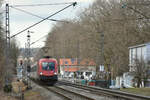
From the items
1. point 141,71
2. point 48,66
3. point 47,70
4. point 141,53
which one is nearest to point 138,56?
point 141,53

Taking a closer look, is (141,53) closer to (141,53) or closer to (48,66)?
(141,53)

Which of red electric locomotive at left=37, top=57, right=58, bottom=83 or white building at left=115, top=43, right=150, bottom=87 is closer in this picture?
red electric locomotive at left=37, top=57, right=58, bottom=83

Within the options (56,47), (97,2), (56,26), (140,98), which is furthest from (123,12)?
(56,26)

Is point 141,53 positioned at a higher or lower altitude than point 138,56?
higher

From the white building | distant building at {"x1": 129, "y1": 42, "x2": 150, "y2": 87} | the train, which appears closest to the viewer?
the train

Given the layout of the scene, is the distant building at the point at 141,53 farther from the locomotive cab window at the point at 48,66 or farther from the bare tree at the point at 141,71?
the locomotive cab window at the point at 48,66

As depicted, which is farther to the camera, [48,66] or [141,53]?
[141,53]

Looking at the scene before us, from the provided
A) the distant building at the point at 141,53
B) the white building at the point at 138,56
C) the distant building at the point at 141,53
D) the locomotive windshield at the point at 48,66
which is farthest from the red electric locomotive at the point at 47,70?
the distant building at the point at 141,53

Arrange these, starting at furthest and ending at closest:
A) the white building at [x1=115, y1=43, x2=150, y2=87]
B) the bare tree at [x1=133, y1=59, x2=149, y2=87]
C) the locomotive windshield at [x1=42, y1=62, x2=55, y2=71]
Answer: the white building at [x1=115, y1=43, x2=150, y2=87]
the bare tree at [x1=133, y1=59, x2=149, y2=87]
the locomotive windshield at [x1=42, y1=62, x2=55, y2=71]

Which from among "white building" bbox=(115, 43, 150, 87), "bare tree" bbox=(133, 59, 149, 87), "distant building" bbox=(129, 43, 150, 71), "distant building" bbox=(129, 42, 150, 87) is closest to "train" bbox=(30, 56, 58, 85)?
"bare tree" bbox=(133, 59, 149, 87)

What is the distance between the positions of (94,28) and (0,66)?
34.0 m

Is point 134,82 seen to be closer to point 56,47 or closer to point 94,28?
point 94,28

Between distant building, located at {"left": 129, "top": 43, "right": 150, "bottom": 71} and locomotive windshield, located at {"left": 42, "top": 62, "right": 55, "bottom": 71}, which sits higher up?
distant building, located at {"left": 129, "top": 43, "right": 150, "bottom": 71}

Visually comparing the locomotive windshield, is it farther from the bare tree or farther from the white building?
the white building
